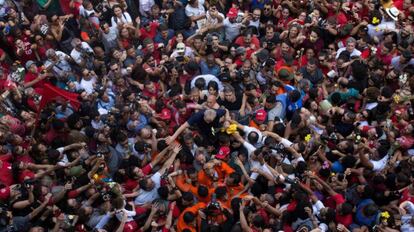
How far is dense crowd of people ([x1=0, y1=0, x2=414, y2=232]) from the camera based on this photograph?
318 inches

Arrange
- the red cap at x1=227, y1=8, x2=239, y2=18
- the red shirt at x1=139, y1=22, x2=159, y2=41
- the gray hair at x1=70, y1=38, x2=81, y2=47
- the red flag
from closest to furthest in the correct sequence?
the red flag → the gray hair at x1=70, y1=38, x2=81, y2=47 → the red shirt at x1=139, y1=22, x2=159, y2=41 → the red cap at x1=227, y1=8, x2=239, y2=18

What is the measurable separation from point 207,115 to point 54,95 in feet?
8.50

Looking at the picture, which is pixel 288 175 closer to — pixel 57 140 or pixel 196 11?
pixel 57 140

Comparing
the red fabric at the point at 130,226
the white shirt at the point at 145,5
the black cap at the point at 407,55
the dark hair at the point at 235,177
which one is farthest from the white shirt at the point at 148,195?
the black cap at the point at 407,55

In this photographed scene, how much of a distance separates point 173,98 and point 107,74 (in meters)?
1.44

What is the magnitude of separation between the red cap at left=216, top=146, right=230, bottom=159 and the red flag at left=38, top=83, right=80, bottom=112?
2.59m

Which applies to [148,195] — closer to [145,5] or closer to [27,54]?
[27,54]

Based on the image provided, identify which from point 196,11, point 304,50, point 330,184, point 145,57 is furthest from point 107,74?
point 330,184

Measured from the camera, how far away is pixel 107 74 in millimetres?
10352

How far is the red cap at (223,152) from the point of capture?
28.8ft

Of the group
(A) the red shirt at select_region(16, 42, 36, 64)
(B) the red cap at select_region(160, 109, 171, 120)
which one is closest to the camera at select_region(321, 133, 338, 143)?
(B) the red cap at select_region(160, 109, 171, 120)

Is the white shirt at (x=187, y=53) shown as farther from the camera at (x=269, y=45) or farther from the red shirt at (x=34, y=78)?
the red shirt at (x=34, y=78)

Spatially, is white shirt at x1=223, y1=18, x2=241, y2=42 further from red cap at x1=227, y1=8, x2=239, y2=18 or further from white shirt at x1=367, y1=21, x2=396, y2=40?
white shirt at x1=367, y1=21, x2=396, y2=40

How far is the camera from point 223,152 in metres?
8.81
